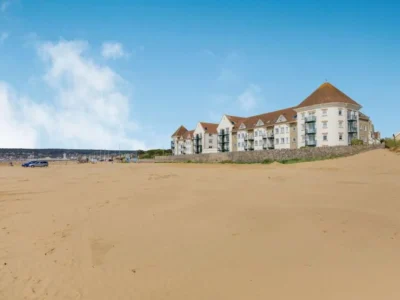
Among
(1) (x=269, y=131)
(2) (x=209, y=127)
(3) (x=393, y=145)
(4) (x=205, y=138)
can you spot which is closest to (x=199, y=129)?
(2) (x=209, y=127)

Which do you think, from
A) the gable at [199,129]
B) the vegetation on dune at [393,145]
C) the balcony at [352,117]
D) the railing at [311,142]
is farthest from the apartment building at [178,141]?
the vegetation on dune at [393,145]

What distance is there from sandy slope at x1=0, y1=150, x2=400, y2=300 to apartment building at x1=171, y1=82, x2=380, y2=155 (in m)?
47.9

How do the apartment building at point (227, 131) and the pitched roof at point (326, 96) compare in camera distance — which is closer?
the pitched roof at point (326, 96)

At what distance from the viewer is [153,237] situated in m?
5.57

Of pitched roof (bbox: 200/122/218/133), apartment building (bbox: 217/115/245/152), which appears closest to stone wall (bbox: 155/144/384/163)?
apartment building (bbox: 217/115/245/152)

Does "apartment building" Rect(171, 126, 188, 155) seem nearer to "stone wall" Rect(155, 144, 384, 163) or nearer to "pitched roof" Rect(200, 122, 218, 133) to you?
"pitched roof" Rect(200, 122, 218, 133)

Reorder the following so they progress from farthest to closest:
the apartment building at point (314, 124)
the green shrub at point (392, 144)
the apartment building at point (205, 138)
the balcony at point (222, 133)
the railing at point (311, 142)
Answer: the apartment building at point (205, 138) < the balcony at point (222, 133) < the railing at point (311, 142) < the apartment building at point (314, 124) < the green shrub at point (392, 144)

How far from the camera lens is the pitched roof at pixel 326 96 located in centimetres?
5250

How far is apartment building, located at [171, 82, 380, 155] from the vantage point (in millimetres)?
51594

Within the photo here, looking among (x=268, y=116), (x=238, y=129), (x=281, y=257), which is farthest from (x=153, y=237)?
(x=238, y=129)

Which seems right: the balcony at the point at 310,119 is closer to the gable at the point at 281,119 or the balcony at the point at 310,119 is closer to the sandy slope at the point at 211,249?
the gable at the point at 281,119

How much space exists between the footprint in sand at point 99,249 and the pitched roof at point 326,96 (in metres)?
55.3

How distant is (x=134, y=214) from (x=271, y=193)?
4627 millimetres

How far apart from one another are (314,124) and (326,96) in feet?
19.7
